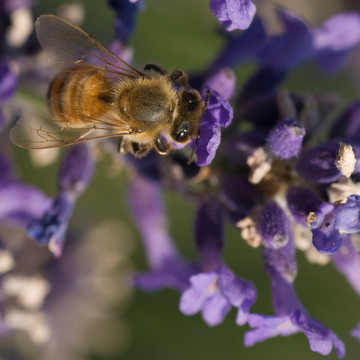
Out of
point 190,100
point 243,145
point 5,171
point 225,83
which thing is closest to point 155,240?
point 5,171

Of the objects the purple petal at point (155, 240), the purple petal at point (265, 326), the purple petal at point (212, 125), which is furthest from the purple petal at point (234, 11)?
the purple petal at point (155, 240)

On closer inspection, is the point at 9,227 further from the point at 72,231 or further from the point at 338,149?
the point at 338,149

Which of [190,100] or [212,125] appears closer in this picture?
[212,125]

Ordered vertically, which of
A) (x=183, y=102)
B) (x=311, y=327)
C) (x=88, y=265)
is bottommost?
(x=88, y=265)

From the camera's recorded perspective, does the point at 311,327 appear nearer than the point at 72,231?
Yes

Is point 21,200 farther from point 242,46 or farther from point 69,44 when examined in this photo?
point 242,46

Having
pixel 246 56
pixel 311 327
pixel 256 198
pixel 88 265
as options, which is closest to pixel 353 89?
pixel 246 56
